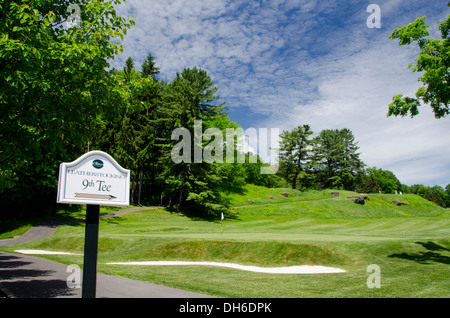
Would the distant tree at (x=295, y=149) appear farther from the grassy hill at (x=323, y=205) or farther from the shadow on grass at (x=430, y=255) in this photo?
the shadow on grass at (x=430, y=255)

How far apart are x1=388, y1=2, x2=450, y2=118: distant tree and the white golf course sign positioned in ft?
47.3

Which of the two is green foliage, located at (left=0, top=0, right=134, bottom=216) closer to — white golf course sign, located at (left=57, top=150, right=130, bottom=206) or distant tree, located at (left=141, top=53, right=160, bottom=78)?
white golf course sign, located at (left=57, top=150, right=130, bottom=206)

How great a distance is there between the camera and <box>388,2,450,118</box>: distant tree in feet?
44.8

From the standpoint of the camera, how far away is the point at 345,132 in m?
94.6

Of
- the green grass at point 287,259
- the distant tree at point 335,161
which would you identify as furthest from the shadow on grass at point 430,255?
the distant tree at point 335,161

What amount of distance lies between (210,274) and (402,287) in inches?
258

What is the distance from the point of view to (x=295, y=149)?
2985 inches

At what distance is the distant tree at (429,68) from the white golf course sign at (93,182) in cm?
1443

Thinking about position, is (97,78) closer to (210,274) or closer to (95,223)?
(95,223)

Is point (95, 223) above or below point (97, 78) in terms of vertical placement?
below

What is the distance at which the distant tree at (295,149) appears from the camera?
75.1m
